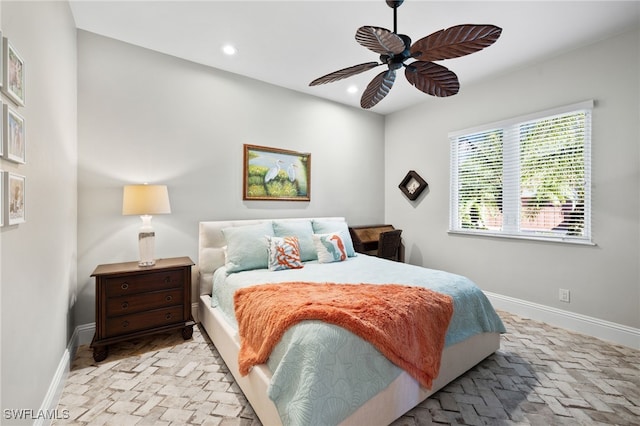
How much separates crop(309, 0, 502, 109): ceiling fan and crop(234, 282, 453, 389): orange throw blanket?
1.49 metres

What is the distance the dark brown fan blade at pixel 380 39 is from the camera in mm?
1532

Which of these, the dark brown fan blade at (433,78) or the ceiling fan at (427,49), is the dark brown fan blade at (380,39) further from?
the dark brown fan blade at (433,78)

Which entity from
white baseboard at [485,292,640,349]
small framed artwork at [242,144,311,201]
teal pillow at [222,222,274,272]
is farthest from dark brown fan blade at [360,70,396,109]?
white baseboard at [485,292,640,349]

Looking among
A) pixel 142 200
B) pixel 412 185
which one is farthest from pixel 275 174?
pixel 412 185

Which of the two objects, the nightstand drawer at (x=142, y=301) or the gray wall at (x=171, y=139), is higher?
the gray wall at (x=171, y=139)

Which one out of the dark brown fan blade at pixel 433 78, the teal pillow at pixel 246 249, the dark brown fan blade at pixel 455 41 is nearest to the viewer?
the dark brown fan blade at pixel 455 41

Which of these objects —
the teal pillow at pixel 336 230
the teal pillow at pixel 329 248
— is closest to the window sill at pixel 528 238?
the teal pillow at pixel 336 230

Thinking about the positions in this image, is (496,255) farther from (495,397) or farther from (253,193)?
(253,193)

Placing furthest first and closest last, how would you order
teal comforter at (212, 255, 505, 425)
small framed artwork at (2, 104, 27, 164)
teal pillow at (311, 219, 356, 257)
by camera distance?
teal pillow at (311, 219, 356, 257) → teal comforter at (212, 255, 505, 425) → small framed artwork at (2, 104, 27, 164)

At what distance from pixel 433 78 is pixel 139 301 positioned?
2.93m

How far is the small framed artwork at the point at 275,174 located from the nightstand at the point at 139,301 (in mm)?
1214

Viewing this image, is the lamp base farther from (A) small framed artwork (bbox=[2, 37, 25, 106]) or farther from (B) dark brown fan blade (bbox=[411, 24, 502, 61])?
(B) dark brown fan blade (bbox=[411, 24, 502, 61])

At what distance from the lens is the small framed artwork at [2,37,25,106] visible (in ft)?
3.66

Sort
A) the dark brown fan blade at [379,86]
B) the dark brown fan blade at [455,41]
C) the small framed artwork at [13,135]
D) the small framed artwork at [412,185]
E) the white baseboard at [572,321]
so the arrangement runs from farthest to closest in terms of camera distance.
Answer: the small framed artwork at [412,185]
the white baseboard at [572,321]
the dark brown fan blade at [379,86]
the dark brown fan blade at [455,41]
the small framed artwork at [13,135]
